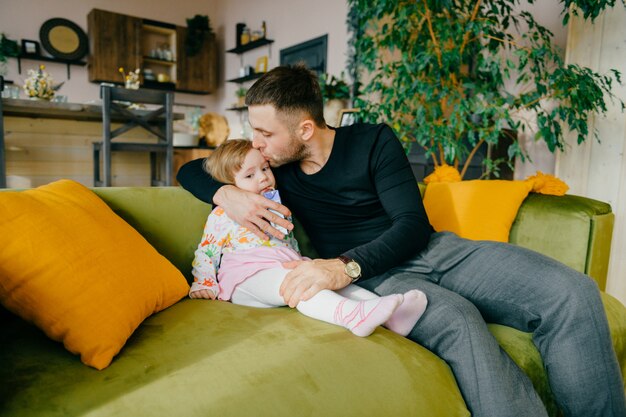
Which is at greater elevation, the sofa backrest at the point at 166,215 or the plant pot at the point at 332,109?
the plant pot at the point at 332,109

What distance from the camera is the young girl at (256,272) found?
3.39 feet

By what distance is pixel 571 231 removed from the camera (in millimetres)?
1570

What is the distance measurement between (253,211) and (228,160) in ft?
0.74

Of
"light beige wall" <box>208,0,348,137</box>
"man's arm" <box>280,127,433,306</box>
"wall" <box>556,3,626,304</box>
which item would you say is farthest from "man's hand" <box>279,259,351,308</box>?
"light beige wall" <box>208,0,348,137</box>

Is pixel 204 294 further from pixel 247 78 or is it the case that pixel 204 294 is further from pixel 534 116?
pixel 247 78

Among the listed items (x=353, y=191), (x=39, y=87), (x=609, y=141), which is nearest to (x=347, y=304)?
(x=353, y=191)

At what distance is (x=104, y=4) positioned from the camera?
6035 millimetres

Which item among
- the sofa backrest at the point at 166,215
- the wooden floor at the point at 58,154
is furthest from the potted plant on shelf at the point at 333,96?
the sofa backrest at the point at 166,215

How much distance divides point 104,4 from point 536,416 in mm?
6801

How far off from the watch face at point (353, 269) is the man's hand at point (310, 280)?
13mm

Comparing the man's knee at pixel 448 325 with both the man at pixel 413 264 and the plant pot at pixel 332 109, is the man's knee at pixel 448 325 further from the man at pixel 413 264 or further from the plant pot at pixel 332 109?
the plant pot at pixel 332 109

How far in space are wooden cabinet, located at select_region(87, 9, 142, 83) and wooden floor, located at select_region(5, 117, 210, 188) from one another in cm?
253

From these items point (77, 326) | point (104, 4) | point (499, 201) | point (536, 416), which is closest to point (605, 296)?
point (499, 201)

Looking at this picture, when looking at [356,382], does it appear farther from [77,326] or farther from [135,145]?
[135,145]
